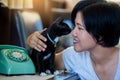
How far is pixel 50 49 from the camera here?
3.01ft

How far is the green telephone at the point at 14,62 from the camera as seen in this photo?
0.87m

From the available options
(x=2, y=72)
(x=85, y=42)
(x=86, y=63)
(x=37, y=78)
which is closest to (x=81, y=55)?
(x=86, y=63)

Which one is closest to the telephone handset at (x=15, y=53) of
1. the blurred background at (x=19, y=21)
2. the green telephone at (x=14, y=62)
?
the green telephone at (x=14, y=62)

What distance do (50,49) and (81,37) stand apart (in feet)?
0.46

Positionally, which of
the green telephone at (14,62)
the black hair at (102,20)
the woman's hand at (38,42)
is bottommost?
the green telephone at (14,62)

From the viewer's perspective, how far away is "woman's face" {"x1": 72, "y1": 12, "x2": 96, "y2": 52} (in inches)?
34.3

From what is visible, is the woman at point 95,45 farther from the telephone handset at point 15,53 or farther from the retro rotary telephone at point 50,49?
the telephone handset at point 15,53

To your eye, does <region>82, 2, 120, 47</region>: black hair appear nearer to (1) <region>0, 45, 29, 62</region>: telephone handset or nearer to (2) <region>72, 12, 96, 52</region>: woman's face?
(2) <region>72, 12, 96, 52</region>: woman's face

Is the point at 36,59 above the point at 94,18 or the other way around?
the other way around

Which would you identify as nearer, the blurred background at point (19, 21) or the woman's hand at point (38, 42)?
the woman's hand at point (38, 42)

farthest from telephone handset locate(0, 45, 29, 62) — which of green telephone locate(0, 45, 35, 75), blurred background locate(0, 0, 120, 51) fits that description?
blurred background locate(0, 0, 120, 51)

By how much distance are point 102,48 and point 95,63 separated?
99 millimetres

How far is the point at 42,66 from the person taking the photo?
93cm

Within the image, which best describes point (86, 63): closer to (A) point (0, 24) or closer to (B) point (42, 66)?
(B) point (42, 66)
